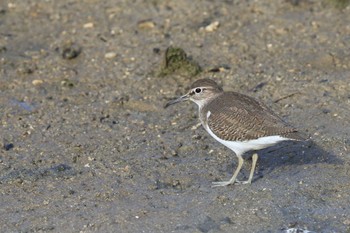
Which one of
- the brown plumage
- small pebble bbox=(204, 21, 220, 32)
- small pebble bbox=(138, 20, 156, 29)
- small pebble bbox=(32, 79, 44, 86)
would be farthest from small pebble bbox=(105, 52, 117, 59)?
the brown plumage

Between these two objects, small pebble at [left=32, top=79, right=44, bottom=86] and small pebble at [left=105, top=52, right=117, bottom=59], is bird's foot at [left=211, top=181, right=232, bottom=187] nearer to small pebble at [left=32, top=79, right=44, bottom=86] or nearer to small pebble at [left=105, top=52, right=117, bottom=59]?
small pebble at [left=32, top=79, right=44, bottom=86]

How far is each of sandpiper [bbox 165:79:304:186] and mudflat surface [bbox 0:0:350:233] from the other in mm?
453

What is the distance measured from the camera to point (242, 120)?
8.81 meters

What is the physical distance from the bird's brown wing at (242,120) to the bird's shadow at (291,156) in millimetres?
681

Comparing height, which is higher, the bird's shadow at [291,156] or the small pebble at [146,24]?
the bird's shadow at [291,156]

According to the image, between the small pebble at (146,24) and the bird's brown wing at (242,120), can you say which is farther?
the small pebble at (146,24)

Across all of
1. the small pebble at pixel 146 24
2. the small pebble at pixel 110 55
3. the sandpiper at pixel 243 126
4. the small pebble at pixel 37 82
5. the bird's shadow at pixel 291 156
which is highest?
the sandpiper at pixel 243 126

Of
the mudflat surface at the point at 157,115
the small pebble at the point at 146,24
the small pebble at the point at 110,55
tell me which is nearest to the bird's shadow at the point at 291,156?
the mudflat surface at the point at 157,115

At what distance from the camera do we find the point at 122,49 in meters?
12.7

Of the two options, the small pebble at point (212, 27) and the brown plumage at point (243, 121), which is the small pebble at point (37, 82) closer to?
the small pebble at point (212, 27)

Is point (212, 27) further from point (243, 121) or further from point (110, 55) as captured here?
point (243, 121)

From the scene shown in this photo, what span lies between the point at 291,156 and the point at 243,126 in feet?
3.43

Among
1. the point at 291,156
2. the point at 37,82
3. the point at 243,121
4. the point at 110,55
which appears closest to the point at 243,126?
the point at 243,121

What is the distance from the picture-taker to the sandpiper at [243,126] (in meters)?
8.58
